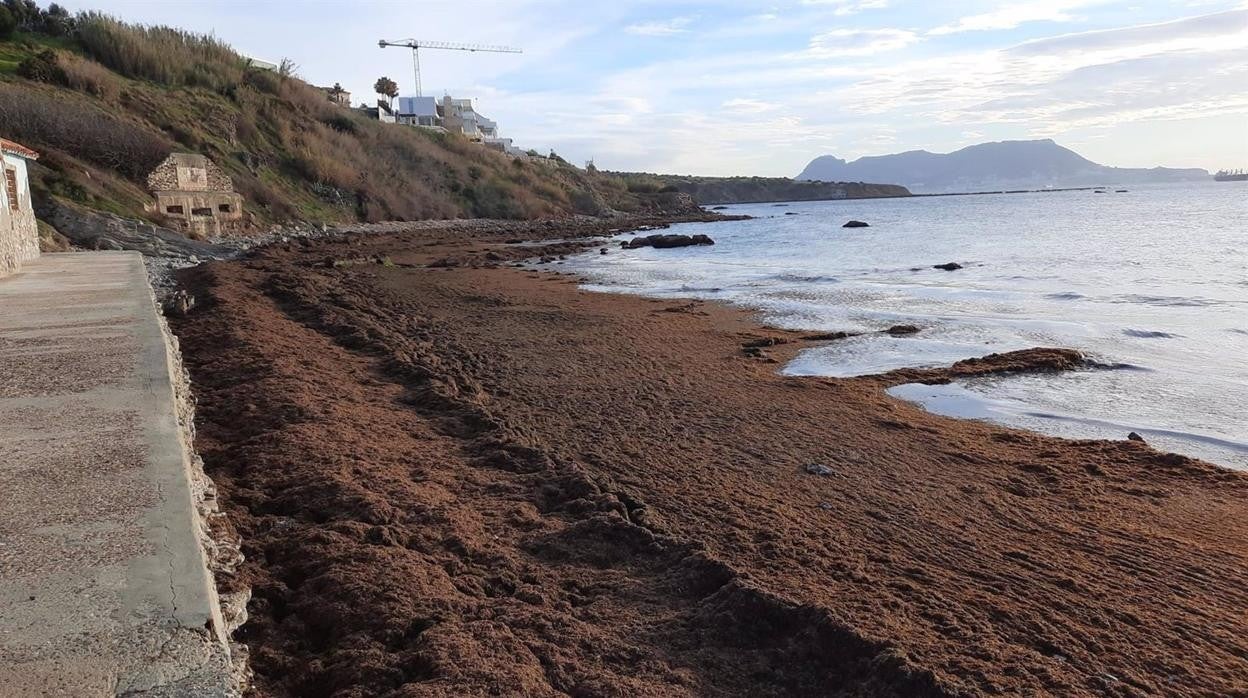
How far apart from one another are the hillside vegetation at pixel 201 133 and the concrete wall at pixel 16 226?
6.37m

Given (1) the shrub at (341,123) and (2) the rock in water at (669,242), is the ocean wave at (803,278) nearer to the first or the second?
(2) the rock in water at (669,242)

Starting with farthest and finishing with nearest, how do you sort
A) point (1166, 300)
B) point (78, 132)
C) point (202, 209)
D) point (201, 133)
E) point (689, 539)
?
point (201, 133)
point (202, 209)
point (78, 132)
point (1166, 300)
point (689, 539)

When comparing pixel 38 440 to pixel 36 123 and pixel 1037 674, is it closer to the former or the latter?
pixel 1037 674

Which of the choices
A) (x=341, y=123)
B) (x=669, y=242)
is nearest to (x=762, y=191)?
(x=341, y=123)

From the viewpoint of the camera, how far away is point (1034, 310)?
14.2 meters

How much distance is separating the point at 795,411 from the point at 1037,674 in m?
4.26

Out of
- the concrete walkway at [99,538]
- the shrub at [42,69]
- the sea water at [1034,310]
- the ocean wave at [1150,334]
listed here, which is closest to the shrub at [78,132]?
the shrub at [42,69]

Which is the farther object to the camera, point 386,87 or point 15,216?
point 386,87

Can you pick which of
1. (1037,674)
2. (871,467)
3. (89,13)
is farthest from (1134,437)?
(89,13)

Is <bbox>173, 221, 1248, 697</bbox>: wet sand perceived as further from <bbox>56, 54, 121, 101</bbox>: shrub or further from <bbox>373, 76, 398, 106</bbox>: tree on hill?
<bbox>373, 76, 398, 106</bbox>: tree on hill

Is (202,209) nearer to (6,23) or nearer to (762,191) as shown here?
(6,23)

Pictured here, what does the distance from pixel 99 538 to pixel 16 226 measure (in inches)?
468

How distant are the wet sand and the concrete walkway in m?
0.51

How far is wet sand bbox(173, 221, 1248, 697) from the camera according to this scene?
314 cm
